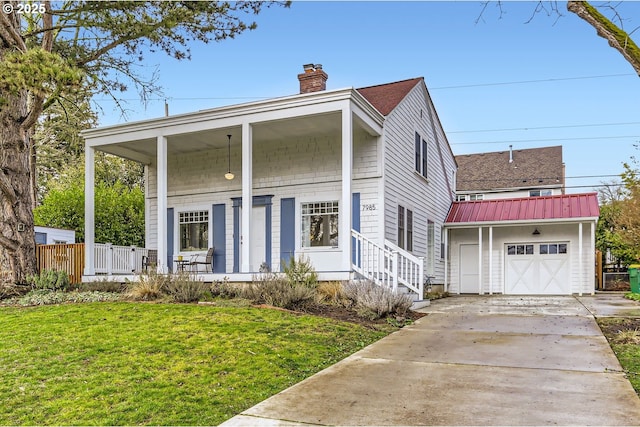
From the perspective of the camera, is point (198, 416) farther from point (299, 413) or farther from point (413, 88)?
point (413, 88)

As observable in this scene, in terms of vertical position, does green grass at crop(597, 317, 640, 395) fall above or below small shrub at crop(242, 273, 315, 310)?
below

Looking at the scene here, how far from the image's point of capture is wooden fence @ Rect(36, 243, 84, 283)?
13.2 meters

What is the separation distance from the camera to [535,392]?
4551mm

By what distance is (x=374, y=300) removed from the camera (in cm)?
888

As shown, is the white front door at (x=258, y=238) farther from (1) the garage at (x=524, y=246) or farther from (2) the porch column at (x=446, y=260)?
(1) the garage at (x=524, y=246)

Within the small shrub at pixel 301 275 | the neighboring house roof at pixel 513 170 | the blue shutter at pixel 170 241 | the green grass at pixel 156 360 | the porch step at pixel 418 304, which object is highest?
the neighboring house roof at pixel 513 170

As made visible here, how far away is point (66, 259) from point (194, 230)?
357cm

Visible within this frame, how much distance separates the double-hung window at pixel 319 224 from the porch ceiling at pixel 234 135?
77.3 inches

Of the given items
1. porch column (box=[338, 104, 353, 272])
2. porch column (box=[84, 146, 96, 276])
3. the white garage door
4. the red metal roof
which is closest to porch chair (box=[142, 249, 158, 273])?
porch column (box=[84, 146, 96, 276])

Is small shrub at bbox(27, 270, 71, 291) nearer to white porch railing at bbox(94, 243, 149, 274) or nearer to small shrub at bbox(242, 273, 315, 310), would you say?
white porch railing at bbox(94, 243, 149, 274)

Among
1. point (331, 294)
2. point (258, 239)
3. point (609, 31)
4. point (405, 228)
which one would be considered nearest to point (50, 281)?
point (258, 239)

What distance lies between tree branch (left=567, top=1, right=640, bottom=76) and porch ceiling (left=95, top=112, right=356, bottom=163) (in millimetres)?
5571

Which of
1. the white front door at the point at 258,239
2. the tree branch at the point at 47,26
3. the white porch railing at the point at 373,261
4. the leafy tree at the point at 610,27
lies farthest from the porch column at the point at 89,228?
the leafy tree at the point at 610,27

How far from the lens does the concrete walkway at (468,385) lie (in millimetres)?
3898
